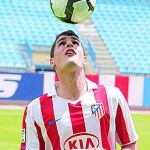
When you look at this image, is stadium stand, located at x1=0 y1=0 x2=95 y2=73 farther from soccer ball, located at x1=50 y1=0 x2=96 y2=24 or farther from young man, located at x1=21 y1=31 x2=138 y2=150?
young man, located at x1=21 y1=31 x2=138 y2=150

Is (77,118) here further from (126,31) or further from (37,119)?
Answer: (126,31)

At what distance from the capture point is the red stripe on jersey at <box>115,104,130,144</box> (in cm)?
304

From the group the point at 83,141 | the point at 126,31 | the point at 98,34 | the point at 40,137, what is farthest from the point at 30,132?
the point at 126,31

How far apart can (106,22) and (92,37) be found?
5.62 feet

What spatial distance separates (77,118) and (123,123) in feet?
0.92

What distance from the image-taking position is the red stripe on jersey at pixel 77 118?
116 inches

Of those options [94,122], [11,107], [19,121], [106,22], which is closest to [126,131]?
[94,122]

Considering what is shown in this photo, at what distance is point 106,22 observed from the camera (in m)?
23.6

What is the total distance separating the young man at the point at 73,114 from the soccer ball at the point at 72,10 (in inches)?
25.5

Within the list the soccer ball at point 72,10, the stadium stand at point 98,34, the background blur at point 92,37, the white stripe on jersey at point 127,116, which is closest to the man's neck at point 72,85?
the white stripe on jersey at point 127,116

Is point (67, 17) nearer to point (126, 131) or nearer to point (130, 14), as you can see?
point (126, 131)

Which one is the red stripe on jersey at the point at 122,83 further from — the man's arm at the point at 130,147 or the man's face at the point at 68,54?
the man's face at the point at 68,54

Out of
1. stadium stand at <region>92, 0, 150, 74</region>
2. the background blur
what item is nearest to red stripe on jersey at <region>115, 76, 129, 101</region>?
the background blur

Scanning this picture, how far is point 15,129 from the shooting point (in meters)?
9.96
